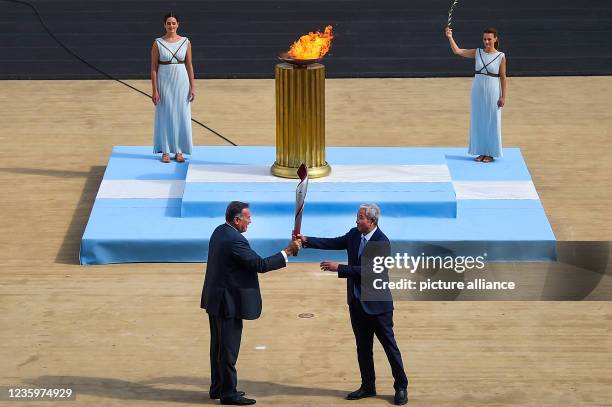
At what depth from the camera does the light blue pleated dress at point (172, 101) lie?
41.3 feet

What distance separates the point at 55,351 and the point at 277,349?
1457 millimetres

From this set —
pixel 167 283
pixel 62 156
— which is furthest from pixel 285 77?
pixel 62 156

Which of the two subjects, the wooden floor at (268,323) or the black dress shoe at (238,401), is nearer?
the black dress shoe at (238,401)

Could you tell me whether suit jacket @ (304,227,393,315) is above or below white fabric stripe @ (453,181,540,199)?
above

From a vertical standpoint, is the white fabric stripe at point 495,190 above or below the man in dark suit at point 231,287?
below

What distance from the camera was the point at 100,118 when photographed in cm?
1563

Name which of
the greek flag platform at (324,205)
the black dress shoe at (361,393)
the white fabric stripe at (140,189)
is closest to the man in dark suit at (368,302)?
the black dress shoe at (361,393)

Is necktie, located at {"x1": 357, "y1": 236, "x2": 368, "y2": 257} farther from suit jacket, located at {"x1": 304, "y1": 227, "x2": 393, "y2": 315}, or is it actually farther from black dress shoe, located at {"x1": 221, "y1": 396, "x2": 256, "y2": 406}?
black dress shoe, located at {"x1": 221, "y1": 396, "x2": 256, "y2": 406}

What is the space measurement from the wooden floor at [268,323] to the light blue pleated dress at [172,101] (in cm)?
82

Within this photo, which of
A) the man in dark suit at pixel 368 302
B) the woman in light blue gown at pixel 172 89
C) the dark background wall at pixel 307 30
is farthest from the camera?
the dark background wall at pixel 307 30

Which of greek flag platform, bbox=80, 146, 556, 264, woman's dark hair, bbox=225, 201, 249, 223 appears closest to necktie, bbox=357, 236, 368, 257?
woman's dark hair, bbox=225, 201, 249, 223

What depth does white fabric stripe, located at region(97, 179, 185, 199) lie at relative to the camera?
11.9m

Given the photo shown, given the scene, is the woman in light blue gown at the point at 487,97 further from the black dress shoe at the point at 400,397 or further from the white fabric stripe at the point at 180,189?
the black dress shoe at the point at 400,397

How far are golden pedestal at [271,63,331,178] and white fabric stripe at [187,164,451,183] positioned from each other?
164mm
